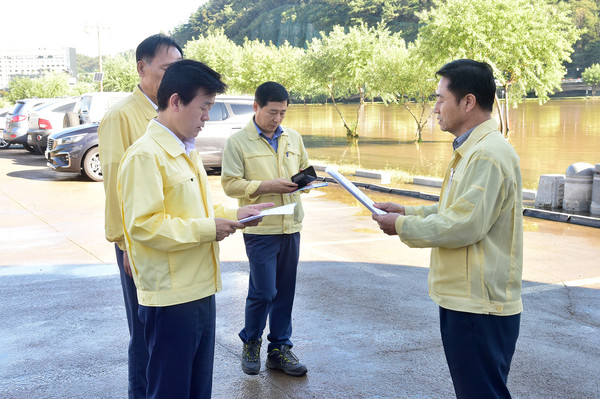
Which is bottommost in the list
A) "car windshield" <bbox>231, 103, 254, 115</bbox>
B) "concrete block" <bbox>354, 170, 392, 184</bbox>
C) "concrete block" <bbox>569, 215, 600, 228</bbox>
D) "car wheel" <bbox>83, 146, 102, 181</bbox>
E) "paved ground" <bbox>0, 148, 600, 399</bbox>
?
"paved ground" <bbox>0, 148, 600, 399</bbox>

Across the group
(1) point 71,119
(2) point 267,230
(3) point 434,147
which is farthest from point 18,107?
(2) point 267,230

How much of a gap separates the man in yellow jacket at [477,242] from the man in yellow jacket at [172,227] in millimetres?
903

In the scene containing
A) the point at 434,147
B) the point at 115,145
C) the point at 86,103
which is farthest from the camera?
the point at 434,147

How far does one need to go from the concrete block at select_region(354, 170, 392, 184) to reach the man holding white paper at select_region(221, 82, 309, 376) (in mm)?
10087

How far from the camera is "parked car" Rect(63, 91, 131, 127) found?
17.3m

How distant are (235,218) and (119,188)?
0.53m

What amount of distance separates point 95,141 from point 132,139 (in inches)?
467

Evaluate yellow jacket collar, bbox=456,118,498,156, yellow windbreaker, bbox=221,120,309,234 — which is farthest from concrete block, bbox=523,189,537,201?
yellow jacket collar, bbox=456,118,498,156

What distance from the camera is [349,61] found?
120ft

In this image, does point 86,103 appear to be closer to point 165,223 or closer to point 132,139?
point 132,139

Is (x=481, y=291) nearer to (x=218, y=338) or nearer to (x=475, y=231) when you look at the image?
(x=475, y=231)

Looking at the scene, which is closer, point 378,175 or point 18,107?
point 378,175

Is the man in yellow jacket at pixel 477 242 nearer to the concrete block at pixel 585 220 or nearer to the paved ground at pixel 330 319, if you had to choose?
the paved ground at pixel 330 319

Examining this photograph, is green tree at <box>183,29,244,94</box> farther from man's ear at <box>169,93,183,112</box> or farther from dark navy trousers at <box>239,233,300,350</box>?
man's ear at <box>169,93,183,112</box>
